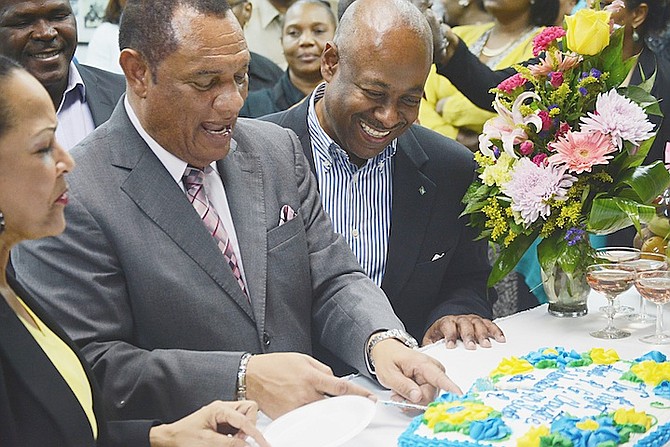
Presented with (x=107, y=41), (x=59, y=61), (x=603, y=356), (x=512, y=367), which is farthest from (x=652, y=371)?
(x=107, y=41)

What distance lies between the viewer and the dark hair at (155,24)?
2.04 meters

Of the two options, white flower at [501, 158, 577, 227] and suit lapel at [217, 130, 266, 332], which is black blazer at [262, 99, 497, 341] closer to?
white flower at [501, 158, 577, 227]

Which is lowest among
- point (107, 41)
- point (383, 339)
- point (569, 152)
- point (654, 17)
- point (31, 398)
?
point (383, 339)

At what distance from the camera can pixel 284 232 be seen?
7.44ft

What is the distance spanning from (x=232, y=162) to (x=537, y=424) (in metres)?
0.95

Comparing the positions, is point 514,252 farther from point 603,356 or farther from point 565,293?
point 603,356

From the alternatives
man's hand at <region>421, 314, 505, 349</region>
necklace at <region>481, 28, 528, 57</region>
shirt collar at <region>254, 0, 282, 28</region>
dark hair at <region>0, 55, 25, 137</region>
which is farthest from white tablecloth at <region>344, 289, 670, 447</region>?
shirt collar at <region>254, 0, 282, 28</region>

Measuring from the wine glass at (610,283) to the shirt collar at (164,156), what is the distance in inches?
40.5

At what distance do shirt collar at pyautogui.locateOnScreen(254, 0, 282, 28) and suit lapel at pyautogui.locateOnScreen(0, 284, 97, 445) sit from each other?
373 centimetres

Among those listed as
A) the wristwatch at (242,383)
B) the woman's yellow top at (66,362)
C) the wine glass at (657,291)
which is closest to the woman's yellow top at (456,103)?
the wine glass at (657,291)

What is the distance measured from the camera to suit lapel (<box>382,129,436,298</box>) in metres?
2.76

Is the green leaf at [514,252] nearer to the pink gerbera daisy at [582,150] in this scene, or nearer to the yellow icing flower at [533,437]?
the pink gerbera daisy at [582,150]

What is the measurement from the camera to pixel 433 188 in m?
2.80

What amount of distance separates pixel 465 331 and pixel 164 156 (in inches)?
32.7
